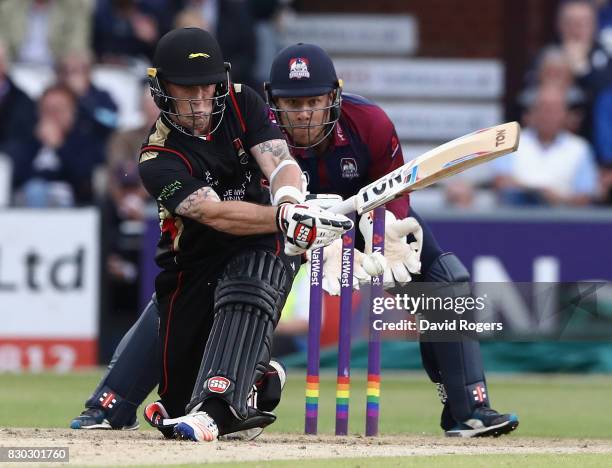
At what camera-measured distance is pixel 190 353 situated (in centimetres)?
680

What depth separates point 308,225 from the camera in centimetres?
607

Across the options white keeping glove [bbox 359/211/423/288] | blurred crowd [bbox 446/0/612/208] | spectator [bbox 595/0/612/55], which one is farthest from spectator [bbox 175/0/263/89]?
white keeping glove [bbox 359/211/423/288]

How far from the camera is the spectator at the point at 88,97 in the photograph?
1311 centimetres

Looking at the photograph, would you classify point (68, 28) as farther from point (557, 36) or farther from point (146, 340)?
point (146, 340)

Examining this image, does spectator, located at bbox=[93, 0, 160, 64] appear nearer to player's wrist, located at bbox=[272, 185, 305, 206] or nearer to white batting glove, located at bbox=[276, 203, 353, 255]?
player's wrist, located at bbox=[272, 185, 305, 206]

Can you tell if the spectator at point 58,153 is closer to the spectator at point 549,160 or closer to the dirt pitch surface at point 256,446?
the spectator at point 549,160

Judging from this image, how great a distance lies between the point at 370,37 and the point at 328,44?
17.5 inches

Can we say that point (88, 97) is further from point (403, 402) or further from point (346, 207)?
point (346, 207)

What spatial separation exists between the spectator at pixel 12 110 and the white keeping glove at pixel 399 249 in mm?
6655

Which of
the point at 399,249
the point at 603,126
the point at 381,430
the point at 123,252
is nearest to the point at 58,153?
the point at 123,252

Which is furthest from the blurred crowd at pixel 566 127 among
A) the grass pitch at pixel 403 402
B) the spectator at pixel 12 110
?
the spectator at pixel 12 110

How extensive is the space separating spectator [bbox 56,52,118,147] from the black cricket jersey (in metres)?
6.54

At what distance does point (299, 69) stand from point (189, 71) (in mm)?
756

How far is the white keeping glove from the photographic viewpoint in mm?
6992
